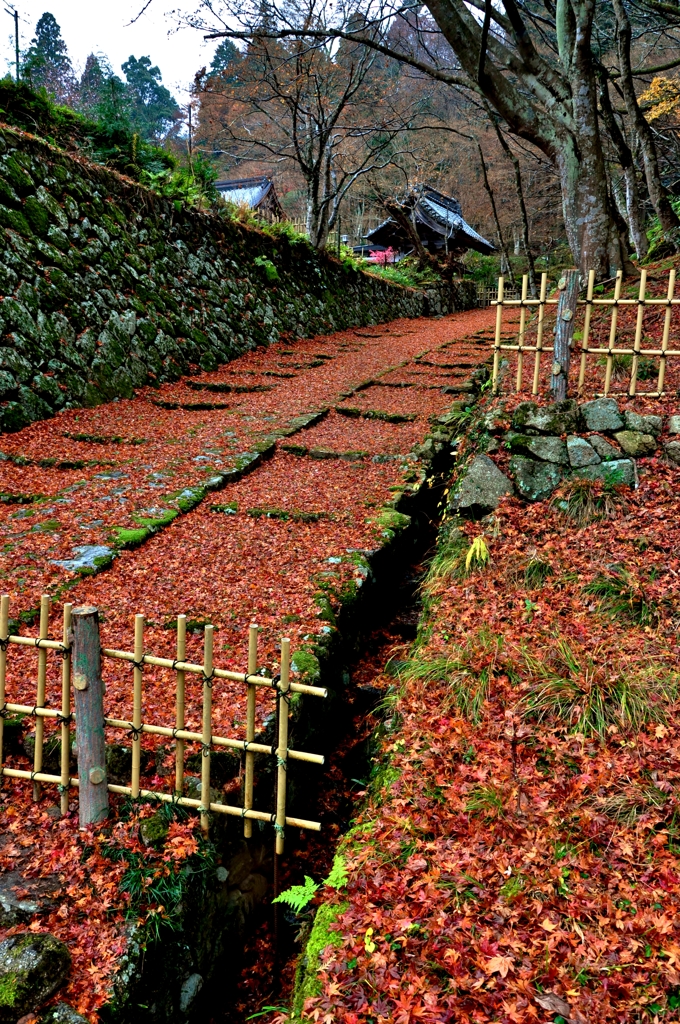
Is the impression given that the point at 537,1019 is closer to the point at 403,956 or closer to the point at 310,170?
the point at 403,956

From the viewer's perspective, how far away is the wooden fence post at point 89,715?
8.67 ft

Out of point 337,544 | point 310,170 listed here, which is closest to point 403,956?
point 337,544

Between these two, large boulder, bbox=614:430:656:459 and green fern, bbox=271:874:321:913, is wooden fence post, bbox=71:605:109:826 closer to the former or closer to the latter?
green fern, bbox=271:874:321:913

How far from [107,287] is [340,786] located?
27.2 feet

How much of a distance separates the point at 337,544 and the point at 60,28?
4277 centimetres

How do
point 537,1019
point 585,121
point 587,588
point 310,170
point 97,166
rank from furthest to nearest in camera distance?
point 310,170, point 97,166, point 585,121, point 587,588, point 537,1019

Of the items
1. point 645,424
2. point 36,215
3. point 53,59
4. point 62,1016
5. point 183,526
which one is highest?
point 53,59

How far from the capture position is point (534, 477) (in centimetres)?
512

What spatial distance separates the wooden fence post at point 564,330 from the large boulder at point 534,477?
76 cm

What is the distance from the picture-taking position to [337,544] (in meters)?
5.21

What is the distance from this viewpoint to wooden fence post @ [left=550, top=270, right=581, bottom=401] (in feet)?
17.4

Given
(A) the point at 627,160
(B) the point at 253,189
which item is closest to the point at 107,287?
(A) the point at 627,160

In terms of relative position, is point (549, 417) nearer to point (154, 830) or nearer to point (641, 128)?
point (154, 830)

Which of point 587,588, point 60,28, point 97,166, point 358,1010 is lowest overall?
point 358,1010
